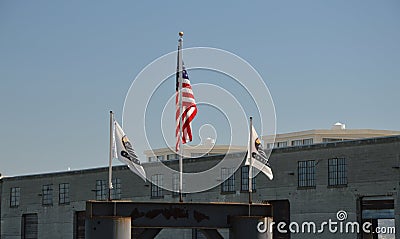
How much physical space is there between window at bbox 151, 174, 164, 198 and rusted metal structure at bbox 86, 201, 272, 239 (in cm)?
3885

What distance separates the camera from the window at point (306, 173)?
57625 mm

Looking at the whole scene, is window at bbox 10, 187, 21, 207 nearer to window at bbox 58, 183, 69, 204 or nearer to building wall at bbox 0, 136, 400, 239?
window at bbox 58, 183, 69, 204

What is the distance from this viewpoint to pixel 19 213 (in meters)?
83.9

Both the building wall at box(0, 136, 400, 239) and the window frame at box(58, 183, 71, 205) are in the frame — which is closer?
the building wall at box(0, 136, 400, 239)

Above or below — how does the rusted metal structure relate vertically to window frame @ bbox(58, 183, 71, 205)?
below

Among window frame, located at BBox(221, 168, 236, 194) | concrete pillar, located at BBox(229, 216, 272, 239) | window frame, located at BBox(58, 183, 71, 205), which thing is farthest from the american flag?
window frame, located at BBox(58, 183, 71, 205)

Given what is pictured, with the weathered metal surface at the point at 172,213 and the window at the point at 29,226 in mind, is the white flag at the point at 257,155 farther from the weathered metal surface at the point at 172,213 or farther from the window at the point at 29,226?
the window at the point at 29,226

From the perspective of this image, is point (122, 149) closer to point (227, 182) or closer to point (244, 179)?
point (244, 179)

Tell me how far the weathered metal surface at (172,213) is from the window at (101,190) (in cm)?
4523

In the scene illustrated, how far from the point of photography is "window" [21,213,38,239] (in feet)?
270

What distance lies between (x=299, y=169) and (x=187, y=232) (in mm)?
12544

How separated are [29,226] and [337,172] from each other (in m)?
36.9

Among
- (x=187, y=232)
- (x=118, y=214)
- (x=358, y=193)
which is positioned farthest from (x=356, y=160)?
(x=118, y=214)

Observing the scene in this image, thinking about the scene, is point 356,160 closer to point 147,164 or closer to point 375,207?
point 375,207
